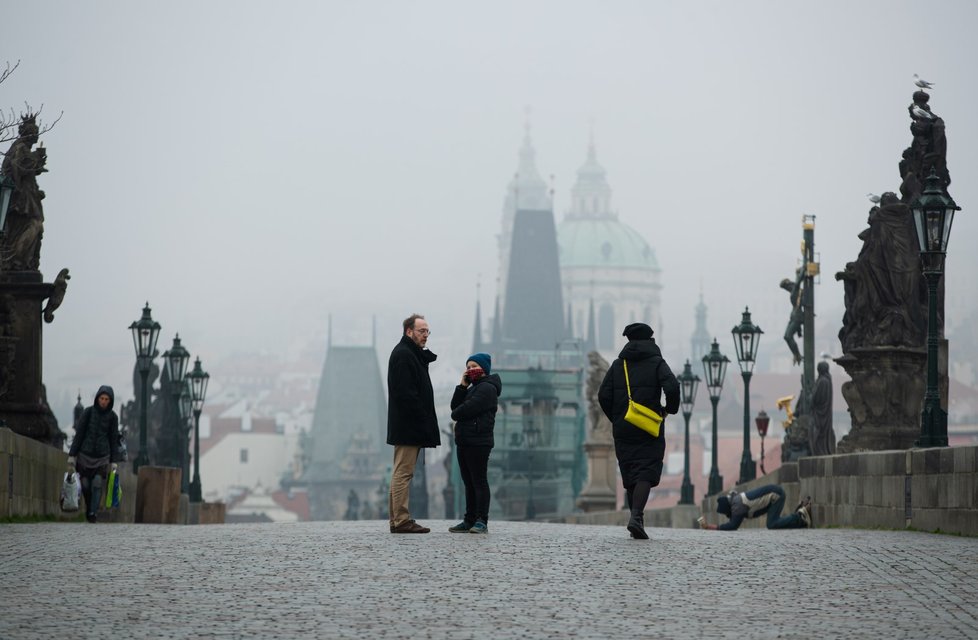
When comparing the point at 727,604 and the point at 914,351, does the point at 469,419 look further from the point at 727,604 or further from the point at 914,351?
the point at 914,351

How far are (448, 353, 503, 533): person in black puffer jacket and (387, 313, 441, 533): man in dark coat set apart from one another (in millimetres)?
267

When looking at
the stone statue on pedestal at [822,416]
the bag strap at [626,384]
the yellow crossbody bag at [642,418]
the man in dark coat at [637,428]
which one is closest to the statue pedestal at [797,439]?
the stone statue on pedestal at [822,416]

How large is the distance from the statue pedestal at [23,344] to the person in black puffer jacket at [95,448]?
281 cm

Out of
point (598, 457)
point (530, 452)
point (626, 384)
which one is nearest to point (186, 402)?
point (598, 457)

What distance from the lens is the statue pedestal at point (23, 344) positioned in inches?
914

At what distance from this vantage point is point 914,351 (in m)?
22.7

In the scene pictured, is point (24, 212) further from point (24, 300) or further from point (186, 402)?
point (186, 402)

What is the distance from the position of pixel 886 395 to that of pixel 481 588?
42.8 ft

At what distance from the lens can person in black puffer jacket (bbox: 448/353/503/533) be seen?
1559cm

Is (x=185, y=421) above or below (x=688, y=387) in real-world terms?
below

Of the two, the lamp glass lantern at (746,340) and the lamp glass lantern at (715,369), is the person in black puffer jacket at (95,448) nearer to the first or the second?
the lamp glass lantern at (746,340)

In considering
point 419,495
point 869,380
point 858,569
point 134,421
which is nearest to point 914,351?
point 869,380

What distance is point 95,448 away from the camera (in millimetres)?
20562

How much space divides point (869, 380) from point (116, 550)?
39.2 ft
